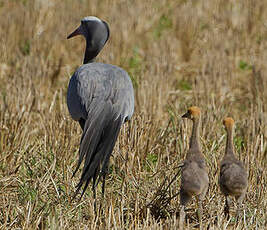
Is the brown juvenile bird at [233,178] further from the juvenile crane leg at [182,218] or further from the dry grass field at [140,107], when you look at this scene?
the juvenile crane leg at [182,218]

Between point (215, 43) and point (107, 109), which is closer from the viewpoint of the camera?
point (107, 109)

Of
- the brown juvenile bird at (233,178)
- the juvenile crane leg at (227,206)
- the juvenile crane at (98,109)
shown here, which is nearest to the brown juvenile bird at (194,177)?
the brown juvenile bird at (233,178)

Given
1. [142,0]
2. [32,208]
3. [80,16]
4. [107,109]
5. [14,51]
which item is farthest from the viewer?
[142,0]

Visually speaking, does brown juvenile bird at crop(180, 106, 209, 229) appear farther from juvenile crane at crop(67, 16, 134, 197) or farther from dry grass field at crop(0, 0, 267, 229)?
Result: juvenile crane at crop(67, 16, 134, 197)

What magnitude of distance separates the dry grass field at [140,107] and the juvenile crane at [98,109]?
0.91 feet

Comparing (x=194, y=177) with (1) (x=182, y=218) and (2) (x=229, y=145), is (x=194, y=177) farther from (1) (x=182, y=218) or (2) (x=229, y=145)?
(2) (x=229, y=145)

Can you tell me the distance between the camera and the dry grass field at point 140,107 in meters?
4.18

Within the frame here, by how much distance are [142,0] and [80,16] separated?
1.54 m

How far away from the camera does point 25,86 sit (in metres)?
6.43

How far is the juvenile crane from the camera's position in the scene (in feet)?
13.8

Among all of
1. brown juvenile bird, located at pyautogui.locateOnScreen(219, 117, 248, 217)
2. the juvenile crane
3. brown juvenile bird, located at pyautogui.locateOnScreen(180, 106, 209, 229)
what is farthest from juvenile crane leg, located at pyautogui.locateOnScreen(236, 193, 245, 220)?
the juvenile crane

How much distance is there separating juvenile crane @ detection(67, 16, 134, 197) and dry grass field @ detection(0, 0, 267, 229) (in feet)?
0.91

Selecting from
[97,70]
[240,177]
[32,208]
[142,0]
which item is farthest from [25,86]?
[142,0]

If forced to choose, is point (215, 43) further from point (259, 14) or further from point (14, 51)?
point (14, 51)
